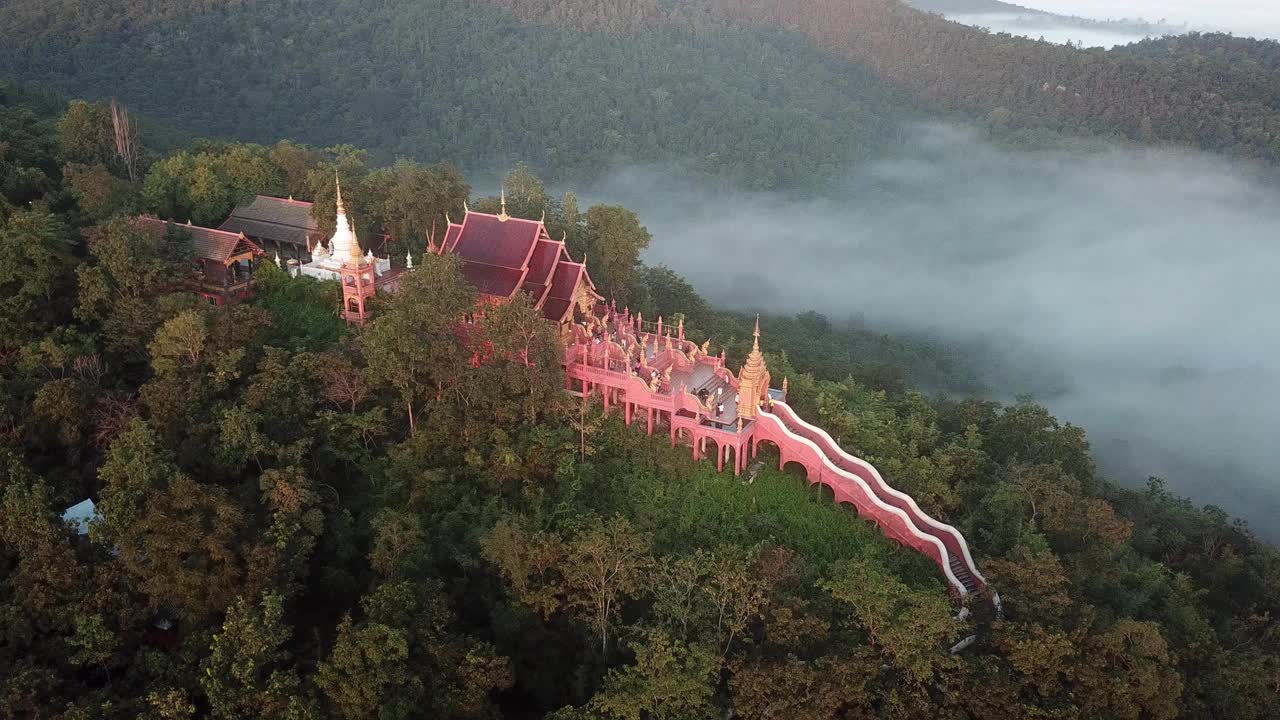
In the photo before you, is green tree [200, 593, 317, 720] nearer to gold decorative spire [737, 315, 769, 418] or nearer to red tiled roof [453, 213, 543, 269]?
gold decorative spire [737, 315, 769, 418]

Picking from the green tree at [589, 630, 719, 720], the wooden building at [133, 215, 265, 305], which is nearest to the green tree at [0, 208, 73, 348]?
the wooden building at [133, 215, 265, 305]

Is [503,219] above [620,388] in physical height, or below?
above

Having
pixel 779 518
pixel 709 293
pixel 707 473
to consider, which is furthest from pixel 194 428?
pixel 709 293

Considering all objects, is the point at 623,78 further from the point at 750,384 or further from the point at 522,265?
the point at 750,384

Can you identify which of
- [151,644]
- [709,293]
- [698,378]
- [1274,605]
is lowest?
[709,293]

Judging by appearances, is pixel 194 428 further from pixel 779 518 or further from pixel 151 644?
pixel 779 518

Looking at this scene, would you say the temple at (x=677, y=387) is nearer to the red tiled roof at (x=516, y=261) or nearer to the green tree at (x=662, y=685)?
the red tiled roof at (x=516, y=261)
